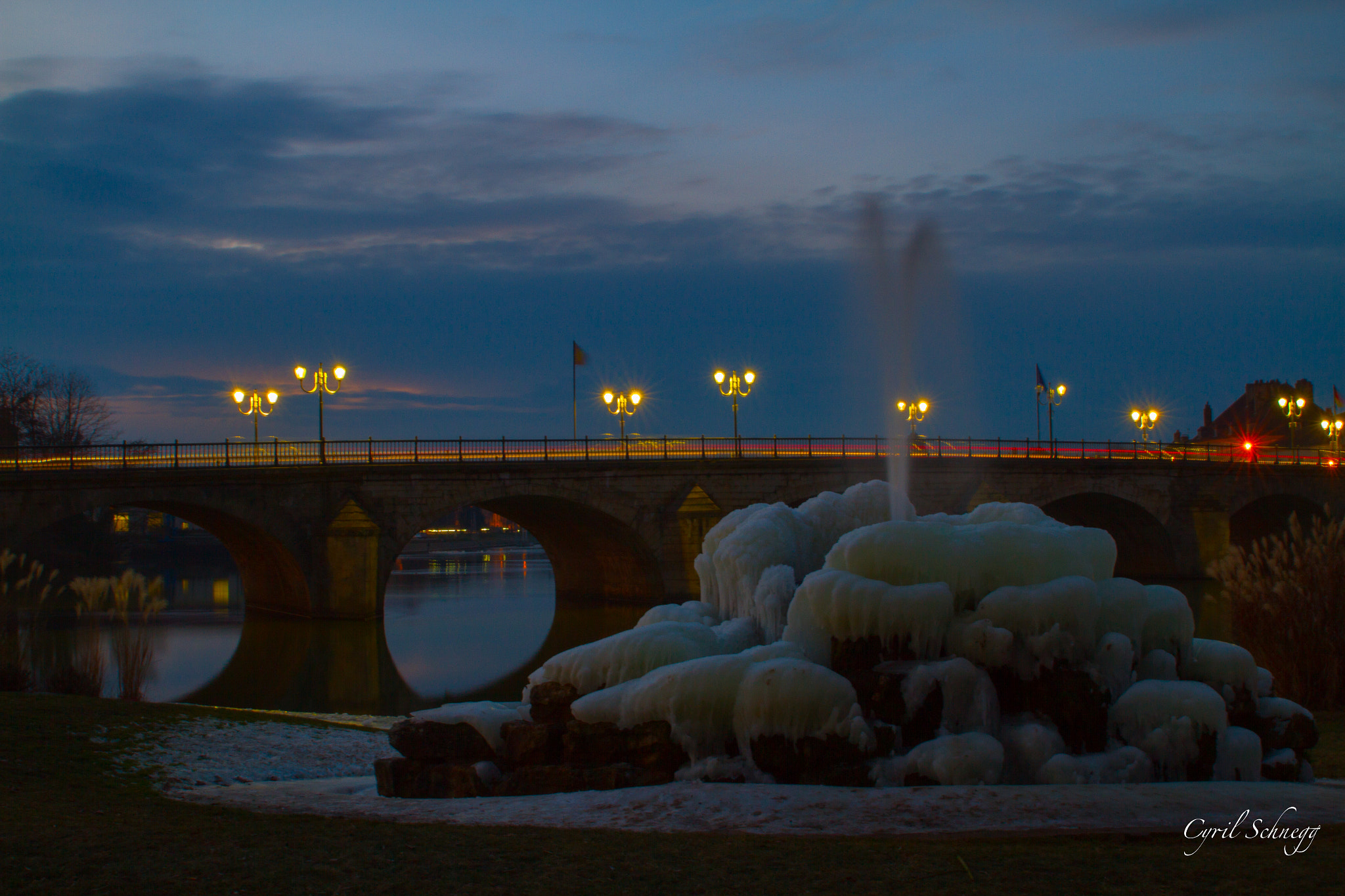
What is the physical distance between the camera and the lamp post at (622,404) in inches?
1889

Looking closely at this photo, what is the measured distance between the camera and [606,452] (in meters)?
45.3

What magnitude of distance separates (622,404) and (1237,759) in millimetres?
39100

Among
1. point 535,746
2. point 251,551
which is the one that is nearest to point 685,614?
point 535,746

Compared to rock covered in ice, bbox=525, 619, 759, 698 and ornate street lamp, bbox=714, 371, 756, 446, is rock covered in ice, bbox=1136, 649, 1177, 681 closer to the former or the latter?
rock covered in ice, bbox=525, 619, 759, 698

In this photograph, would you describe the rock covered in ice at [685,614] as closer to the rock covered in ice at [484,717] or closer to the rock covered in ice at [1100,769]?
the rock covered in ice at [484,717]

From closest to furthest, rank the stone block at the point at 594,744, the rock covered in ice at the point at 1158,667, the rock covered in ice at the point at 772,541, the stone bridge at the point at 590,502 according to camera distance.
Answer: the stone block at the point at 594,744, the rock covered in ice at the point at 1158,667, the rock covered in ice at the point at 772,541, the stone bridge at the point at 590,502

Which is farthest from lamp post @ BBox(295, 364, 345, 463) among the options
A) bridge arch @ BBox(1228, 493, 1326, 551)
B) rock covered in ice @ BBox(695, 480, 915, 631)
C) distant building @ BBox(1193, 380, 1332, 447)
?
distant building @ BBox(1193, 380, 1332, 447)

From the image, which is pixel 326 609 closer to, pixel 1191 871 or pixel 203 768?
pixel 203 768

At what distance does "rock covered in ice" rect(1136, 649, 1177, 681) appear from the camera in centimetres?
1312

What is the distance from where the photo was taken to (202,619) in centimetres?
4281

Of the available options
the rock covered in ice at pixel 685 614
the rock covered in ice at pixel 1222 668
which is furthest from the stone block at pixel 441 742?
the rock covered in ice at pixel 1222 668

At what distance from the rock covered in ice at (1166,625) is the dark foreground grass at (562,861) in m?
4.66

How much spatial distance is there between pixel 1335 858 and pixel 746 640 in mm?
8727

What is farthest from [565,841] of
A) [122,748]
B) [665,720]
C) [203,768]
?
[122,748]
